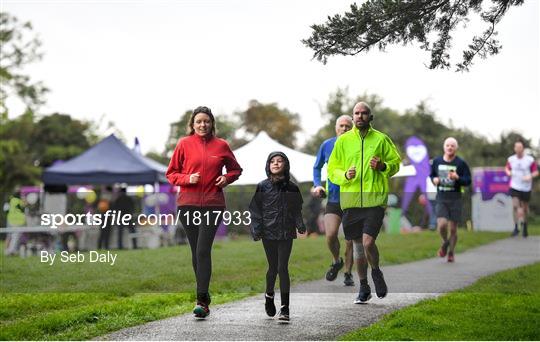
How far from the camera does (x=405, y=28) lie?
762cm

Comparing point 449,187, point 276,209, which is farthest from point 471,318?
point 449,187

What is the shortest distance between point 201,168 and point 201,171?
0.03 meters

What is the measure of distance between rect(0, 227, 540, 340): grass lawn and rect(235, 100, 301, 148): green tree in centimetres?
132

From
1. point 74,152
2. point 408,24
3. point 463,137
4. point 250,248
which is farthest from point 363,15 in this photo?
point 74,152

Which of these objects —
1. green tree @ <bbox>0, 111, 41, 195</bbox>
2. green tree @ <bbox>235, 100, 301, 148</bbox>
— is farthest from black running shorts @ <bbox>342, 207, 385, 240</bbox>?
green tree @ <bbox>0, 111, 41, 195</bbox>

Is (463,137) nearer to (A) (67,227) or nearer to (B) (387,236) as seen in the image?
(B) (387,236)

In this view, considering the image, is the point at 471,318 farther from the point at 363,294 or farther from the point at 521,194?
the point at 521,194

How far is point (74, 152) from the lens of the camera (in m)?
27.1

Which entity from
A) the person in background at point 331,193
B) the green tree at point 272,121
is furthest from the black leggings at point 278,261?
the green tree at point 272,121

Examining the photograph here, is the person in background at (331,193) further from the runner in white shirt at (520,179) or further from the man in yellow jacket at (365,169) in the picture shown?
the runner in white shirt at (520,179)

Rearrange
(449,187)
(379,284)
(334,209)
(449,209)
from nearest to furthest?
(379,284) → (334,209) → (449,187) → (449,209)

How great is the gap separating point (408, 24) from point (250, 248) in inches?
103

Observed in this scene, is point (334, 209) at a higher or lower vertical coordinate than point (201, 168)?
lower

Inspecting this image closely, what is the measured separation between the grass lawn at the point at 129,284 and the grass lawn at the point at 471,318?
3.23 ft
